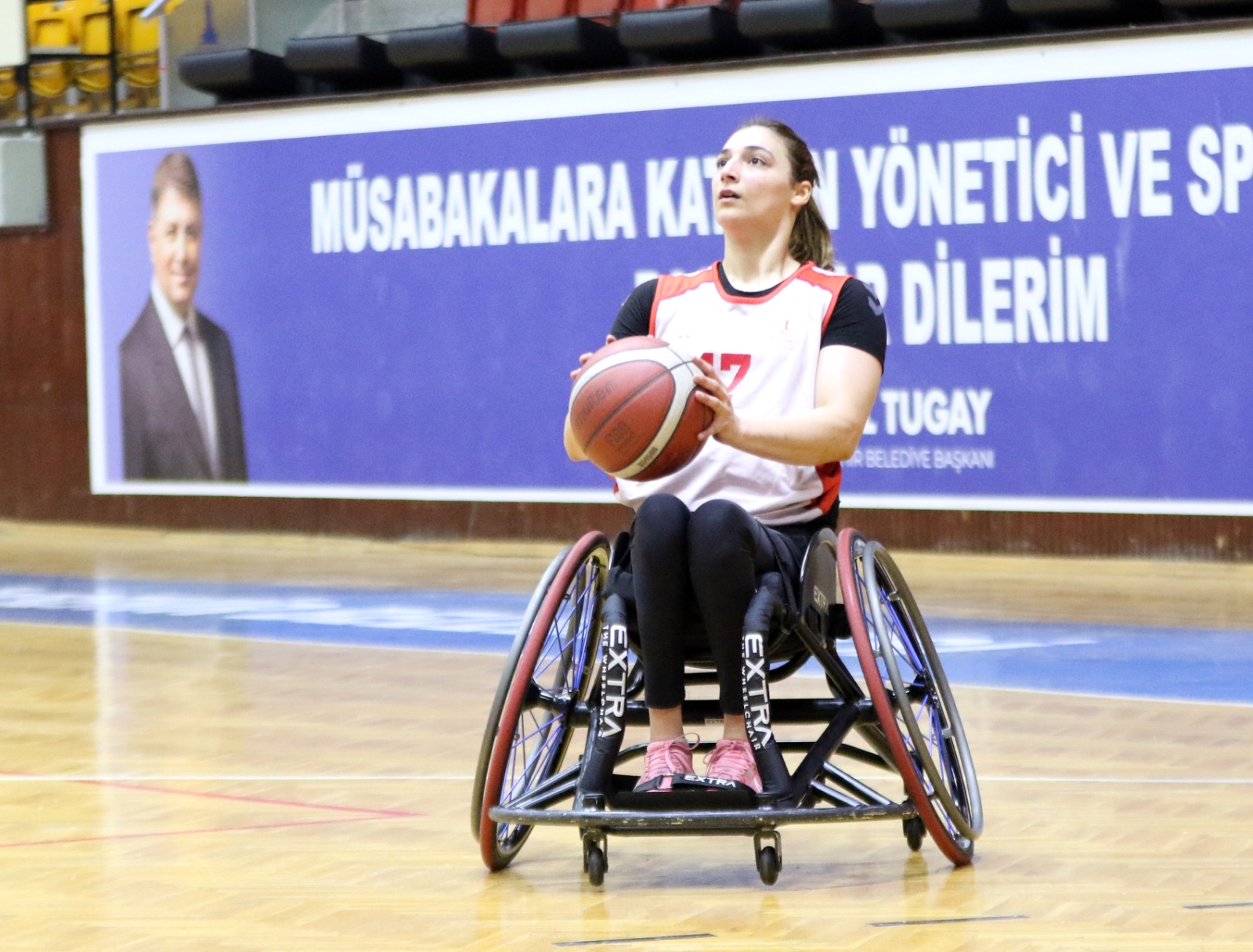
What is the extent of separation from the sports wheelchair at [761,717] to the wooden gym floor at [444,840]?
5.1 inches

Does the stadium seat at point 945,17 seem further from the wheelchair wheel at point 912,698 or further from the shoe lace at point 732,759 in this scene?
the shoe lace at point 732,759

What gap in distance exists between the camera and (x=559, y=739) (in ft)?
12.7

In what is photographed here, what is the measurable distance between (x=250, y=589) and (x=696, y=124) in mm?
3137

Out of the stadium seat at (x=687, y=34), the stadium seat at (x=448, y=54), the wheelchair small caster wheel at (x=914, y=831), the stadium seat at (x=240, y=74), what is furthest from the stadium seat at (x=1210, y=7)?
the wheelchair small caster wheel at (x=914, y=831)

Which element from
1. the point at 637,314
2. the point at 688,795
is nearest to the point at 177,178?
the point at 637,314

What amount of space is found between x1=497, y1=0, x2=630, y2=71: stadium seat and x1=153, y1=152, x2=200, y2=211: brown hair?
2080 mm

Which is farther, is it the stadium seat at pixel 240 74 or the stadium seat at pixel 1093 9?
the stadium seat at pixel 240 74

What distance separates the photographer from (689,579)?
3.42 meters

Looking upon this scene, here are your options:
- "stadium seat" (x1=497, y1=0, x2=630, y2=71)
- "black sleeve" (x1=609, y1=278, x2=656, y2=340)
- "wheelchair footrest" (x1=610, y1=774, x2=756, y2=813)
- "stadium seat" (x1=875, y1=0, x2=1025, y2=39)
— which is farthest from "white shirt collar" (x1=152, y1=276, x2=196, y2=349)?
"wheelchair footrest" (x1=610, y1=774, x2=756, y2=813)

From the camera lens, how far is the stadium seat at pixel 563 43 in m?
10.2

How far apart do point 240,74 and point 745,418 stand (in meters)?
8.40

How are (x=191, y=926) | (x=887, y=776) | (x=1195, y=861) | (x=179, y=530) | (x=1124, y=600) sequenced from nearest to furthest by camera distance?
(x=191, y=926) → (x=1195, y=861) → (x=887, y=776) → (x=1124, y=600) → (x=179, y=530)

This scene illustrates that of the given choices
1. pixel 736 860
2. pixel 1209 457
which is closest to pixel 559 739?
pixel 736 860

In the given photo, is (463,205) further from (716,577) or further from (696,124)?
(716,577)
